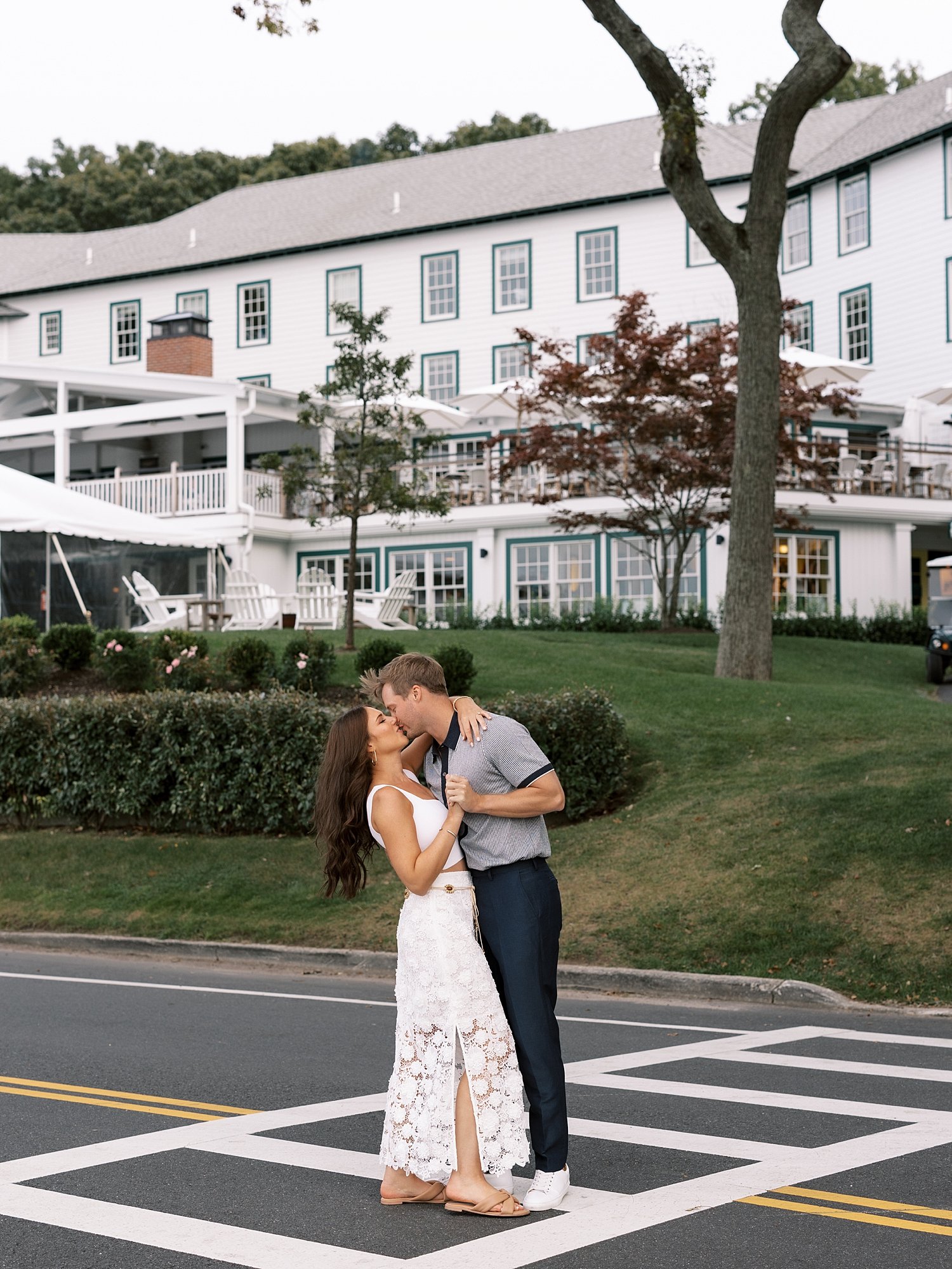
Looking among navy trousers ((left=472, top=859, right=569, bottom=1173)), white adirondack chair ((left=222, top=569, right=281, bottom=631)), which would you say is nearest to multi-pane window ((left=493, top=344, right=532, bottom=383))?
white adirondack chair ((left=222, top=569, right=281, bottom=631))

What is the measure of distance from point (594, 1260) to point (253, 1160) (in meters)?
1.81

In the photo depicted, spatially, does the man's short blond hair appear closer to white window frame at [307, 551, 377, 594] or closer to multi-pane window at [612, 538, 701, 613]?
multi-pane window at [612, 538, 701, 613]

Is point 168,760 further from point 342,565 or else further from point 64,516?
point 342,565

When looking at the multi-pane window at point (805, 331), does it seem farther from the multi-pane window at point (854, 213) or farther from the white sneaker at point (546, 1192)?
the white sneaker at point (546, 1192)

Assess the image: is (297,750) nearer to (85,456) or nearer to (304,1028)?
(304,1028)

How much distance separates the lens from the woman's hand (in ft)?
18.4

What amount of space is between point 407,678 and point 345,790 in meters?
0.47

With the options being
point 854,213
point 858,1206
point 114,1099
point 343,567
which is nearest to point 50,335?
point 343,567

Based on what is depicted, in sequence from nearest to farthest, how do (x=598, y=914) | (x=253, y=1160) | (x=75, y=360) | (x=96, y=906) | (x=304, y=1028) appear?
(x=253, y=1160) → (x=304, y=1028) → (x=598, y=914) → (x=96, y=906) → (x=75, y=360)

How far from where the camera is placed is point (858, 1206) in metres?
5.60

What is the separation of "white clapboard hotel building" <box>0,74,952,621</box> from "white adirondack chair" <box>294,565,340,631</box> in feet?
19.0

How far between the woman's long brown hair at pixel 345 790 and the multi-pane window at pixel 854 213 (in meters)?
36.2

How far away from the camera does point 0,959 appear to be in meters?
13.4

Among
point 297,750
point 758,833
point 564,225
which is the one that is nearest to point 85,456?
point 564,225
